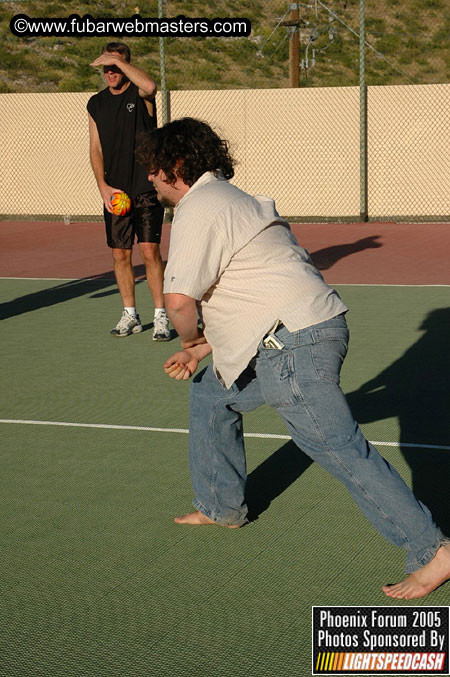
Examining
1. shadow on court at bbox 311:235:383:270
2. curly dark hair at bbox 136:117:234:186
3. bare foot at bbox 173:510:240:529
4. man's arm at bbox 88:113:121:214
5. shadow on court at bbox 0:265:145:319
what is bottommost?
shadow on court at bbox 311:235:383:270

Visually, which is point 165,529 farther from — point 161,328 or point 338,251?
point 338,251

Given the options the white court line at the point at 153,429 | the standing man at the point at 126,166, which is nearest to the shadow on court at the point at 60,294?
the standing man at the point at 126,166

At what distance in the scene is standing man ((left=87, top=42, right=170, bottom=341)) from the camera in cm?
828

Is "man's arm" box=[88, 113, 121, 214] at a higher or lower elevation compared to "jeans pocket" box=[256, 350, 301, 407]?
higher

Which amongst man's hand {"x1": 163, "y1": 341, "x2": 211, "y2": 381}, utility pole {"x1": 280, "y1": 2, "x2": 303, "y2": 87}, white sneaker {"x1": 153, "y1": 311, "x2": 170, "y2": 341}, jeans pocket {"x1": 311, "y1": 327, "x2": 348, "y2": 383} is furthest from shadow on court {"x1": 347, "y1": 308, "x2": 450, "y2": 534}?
utility pole {"x1": 280, "y1": 2, "x2": 303, "y2": 87}

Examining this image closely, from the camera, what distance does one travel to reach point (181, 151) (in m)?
3.72

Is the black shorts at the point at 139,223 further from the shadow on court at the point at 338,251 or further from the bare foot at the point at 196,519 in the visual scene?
the shadow on court at the point at 338,251

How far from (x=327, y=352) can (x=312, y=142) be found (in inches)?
576

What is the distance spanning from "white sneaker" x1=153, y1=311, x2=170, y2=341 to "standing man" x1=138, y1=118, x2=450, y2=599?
4.54 meters

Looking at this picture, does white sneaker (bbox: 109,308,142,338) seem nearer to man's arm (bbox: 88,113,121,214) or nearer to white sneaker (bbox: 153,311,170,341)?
white sneaker (bbox: 153,311,170,341)

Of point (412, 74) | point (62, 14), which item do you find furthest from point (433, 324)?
point (62, 14)

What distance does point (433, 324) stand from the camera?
28.3 feet

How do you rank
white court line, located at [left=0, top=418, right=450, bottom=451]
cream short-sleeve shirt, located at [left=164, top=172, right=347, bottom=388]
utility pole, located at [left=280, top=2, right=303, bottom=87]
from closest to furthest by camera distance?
1. cream short-sleeve shirt, located at [left=164, top=172, right=347, bottom=388]
2. white court line, located at [left=0, top=418, right=450, bottom=451]
3. utility pole, located at [left=280, top=2, right=303, bottom=87]

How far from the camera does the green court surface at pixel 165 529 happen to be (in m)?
3.42
